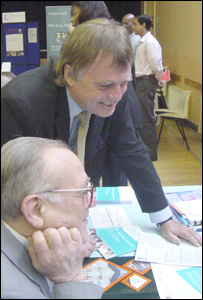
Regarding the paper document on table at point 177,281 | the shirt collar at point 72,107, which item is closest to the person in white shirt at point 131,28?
the shirt collar at point 72,107

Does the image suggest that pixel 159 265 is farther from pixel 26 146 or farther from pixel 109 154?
pixel 26 146

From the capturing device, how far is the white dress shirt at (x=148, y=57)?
48 centimetres

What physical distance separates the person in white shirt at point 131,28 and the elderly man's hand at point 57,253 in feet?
0.91

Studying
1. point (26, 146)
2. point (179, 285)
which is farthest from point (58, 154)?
point (179, 285)

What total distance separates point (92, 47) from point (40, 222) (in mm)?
228

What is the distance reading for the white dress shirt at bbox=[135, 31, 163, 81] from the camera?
483mm

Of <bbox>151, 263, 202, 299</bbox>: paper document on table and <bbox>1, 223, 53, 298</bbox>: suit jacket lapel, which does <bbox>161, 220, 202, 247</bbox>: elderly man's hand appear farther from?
<bbox>1, 223, 53, 298</bbox>: suit jacket lapel

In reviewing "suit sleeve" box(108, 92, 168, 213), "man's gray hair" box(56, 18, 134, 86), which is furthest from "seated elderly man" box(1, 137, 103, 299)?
"suit sleeve" box(108, 92, 168, 213)

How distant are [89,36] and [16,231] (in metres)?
0.26

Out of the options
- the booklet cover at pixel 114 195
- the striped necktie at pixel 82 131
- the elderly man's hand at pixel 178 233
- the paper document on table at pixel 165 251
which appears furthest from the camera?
the booklet cover at pixel 114 195

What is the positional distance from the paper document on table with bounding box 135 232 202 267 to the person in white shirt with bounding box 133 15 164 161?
0.66 m

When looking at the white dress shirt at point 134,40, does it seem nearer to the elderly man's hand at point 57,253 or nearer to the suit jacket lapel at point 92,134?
the suit jacket lapel at point 92,134

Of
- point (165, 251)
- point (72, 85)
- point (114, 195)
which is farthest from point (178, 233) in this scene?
point (72, 85)

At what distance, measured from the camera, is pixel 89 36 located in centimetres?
45
